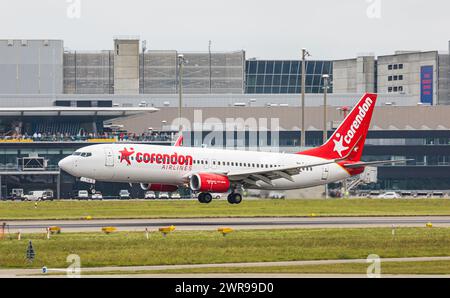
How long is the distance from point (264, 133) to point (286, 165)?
2814 inches

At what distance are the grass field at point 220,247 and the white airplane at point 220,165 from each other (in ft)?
70.1

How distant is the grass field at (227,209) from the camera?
234 ft

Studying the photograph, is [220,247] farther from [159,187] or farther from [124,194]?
[124,194]

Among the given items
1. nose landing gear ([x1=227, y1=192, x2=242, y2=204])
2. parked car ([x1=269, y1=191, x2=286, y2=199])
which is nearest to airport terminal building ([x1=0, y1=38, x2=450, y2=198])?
parked car ([x1=269, y1=191, x2=286, y2=199])

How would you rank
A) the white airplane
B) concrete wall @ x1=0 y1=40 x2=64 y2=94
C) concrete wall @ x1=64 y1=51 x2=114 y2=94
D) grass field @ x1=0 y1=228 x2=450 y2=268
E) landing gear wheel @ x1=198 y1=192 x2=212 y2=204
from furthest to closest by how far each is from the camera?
concrete wall @ x1=64 y1=51 x2=114 y2=94
concrete wall @ x1=0 y1=40 x2=64 y2=94
landing gear wheel @ x1=198 y1=192 x2=212 y2=204
the white airplane
grass field @ x1=0 y1=228 x2=450 y2=268

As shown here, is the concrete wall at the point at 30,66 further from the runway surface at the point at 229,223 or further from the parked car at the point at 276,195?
the runway surface at the point at 229,223

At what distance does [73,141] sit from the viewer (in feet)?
425

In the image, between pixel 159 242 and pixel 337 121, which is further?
pixel 337 121

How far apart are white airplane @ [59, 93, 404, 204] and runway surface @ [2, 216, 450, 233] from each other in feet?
25.5

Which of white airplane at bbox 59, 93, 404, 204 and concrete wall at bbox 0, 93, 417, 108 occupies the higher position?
concrete wall at bbox 0, 93, 417, 108

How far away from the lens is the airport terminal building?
129m

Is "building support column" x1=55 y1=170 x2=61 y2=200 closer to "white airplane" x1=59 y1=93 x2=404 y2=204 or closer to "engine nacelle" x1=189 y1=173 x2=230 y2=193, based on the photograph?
"white airplane" x1=59 y1=93 x2=404 y2=204
